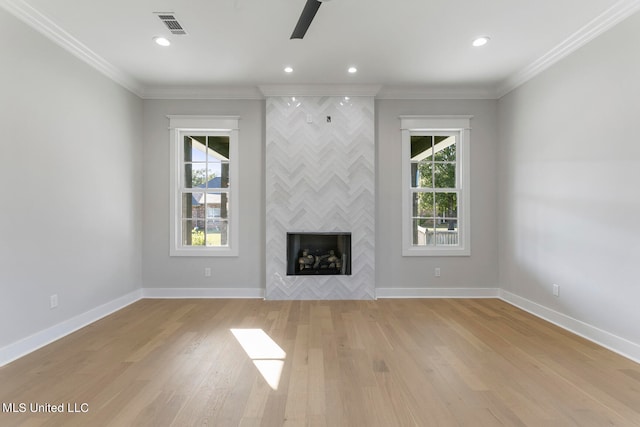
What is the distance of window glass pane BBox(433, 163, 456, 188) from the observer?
15.5ft

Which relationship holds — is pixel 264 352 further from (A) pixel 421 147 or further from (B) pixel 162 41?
(A) pixel 421 147

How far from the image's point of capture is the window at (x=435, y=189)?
15.3ft

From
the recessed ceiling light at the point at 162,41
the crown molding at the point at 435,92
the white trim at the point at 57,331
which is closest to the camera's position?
the white trim at the point at 57,331

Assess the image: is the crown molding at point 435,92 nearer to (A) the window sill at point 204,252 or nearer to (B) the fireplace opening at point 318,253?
(B) the fireplace opening at point 318,253

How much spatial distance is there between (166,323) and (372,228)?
109 inches

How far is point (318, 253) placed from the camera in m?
4.80

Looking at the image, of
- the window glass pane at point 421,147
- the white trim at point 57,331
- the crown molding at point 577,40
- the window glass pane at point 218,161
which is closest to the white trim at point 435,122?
the window glass pane at point 421,147

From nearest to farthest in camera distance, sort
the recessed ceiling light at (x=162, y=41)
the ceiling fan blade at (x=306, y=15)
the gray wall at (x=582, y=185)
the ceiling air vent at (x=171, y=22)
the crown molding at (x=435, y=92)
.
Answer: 1. the ceiling fan blade at (x=306, y=15)
2. the gray wall at (x=582, y=185)
3. the ceiling air vent at (x=171, y=22)
4. the recessed ceiling light at (x=162, y=41)
5. the crown molding at (x=435, y=92)

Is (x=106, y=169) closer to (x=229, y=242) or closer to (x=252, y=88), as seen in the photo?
(x=229, y=242)

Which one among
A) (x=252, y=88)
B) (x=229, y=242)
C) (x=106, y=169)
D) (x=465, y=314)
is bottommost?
(x=465, y=314)

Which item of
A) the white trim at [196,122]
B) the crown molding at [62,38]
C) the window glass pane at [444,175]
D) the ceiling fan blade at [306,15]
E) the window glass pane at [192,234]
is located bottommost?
the window glass pane at [192,234]

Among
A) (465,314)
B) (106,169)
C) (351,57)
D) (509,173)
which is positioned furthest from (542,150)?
(106,169)

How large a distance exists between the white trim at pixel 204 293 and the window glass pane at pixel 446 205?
277 cm

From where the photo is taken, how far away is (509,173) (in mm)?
4371
